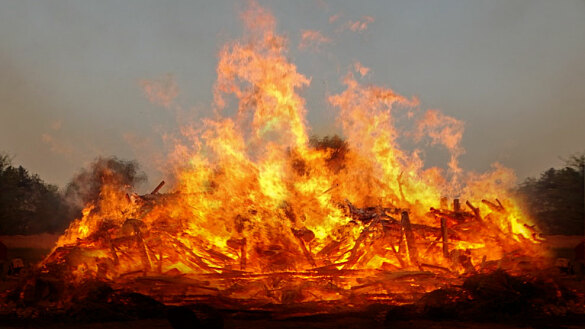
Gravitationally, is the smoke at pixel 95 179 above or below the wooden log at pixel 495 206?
above

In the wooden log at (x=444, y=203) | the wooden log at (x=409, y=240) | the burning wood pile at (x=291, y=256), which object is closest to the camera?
the burning wood pile at (x=291, y=256)

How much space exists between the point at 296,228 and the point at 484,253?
17.7 ft

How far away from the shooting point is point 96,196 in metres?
37.7

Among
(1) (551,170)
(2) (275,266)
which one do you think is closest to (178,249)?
(2) (275,266)

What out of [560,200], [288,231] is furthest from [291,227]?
[560,200]

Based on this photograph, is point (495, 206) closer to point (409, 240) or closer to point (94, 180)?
point (409, 240)

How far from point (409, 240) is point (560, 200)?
2470cm

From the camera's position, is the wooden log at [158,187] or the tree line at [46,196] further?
the tree line at [46,196]

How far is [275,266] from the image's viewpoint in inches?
516

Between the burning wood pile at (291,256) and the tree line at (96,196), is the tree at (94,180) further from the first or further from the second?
the burning wood pile at (291,256)

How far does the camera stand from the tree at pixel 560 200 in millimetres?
31250

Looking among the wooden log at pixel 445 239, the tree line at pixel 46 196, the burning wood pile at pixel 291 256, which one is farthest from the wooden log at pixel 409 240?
the tree line at pixel 46 196

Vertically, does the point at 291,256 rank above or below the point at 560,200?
below

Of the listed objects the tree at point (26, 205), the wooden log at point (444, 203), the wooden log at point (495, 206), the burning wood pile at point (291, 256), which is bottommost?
the burning wood pile at point (291, 256)
